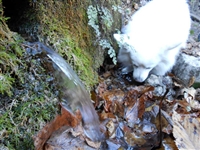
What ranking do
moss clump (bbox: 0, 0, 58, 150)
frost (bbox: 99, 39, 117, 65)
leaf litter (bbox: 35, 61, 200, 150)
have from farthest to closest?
frost (bbox: 99, 39, 117, 65) → leaf litter (bbox: 35, 61, 200, 150) → moss clump (bbox: 0, 0, 58, 150)

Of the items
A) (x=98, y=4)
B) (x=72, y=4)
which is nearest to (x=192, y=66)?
(x=98, y=4)

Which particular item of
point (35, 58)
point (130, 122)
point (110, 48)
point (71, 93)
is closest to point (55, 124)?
point (71, 93)

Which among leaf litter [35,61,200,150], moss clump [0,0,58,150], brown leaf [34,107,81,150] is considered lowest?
leaf litter [35,61,200,150]

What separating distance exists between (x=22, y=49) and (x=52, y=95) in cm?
36

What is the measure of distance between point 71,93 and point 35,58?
34cm

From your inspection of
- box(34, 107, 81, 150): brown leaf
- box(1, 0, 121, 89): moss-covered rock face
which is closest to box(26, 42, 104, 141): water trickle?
box(34, 107, 81, 150): brown leaf

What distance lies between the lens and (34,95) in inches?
52.6

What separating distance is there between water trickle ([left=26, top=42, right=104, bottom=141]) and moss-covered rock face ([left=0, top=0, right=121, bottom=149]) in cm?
7

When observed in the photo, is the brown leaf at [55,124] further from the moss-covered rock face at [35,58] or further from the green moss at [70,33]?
the green moss at [70,33]

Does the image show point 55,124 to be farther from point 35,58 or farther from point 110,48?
point 110,48

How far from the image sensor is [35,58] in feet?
4.80

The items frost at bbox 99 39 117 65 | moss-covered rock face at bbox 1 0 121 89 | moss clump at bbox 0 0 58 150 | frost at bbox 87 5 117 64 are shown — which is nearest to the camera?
moss clump at bbox 0 0 58 150

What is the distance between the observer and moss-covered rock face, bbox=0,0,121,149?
3.98ft

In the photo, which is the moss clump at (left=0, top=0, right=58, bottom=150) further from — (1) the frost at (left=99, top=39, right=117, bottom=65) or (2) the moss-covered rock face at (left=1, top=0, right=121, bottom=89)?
(1) the frost at (left=99, top=39, right=117, bottom=65)
